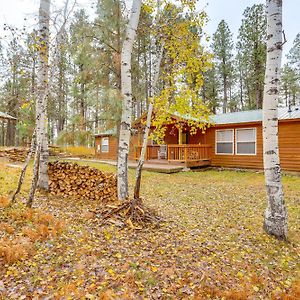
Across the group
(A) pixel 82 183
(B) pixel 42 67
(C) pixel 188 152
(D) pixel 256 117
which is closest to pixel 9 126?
(C) pixel 188 152

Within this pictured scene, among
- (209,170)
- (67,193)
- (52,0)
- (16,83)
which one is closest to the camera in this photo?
(52,0)

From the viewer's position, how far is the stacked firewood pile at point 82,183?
6.21m

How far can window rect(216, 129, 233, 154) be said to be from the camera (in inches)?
557

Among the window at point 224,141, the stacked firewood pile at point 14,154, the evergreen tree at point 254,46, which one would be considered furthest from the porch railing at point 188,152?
the evergreen tree at point 254,46

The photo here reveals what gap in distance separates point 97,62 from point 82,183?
231 inches

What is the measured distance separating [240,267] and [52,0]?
256 inches

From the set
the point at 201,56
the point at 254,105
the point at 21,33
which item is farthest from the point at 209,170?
the point at 254,105

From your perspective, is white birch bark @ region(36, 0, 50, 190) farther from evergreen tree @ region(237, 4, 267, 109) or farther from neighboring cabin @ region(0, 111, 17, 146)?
evergreen tree @ region(237, 4, 267, 109)

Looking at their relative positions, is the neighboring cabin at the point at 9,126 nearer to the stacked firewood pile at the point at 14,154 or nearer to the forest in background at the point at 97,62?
the forest in background at the point at 97,62

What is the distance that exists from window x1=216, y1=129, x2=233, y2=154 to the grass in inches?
343

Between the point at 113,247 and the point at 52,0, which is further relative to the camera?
the point at 52,0

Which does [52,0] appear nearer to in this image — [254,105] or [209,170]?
[209,170]

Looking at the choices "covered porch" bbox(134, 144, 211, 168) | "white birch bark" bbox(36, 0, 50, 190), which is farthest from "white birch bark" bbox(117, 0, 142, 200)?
"covered porch" bbox(134, 144, 211, 168)

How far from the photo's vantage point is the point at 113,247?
3725 mm
